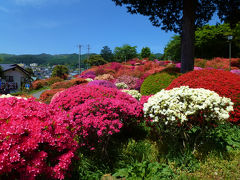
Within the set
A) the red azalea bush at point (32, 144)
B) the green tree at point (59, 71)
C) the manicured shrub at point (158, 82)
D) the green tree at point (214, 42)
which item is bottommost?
the red azalea bush at point (32, 144)

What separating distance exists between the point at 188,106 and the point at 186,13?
7574mm

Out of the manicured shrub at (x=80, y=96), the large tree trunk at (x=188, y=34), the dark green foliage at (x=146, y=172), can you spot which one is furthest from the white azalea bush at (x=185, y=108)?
the large tree trunk at (x=188, y=34)

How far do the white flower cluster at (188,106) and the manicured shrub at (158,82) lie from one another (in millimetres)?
4454

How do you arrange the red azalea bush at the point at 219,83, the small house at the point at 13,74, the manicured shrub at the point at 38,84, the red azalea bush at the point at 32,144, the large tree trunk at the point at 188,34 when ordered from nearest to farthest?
the red azalea bush at the point at 32,144 → the red azalea bush at the point at 219,83 → the large tree trunk at the point at 188,34 → the manicured shrub at the point at 38,84 → the small house at the point at 13,74

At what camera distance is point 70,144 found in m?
2.59

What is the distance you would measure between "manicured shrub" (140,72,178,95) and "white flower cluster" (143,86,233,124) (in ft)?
14.6

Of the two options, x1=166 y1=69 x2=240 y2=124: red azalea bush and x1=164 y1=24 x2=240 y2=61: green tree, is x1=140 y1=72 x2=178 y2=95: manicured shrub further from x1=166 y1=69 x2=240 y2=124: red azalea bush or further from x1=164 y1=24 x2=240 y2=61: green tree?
x1=164 y1=24 x2=240 y2=61: green tree

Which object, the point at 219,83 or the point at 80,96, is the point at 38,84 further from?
the point at 219,83

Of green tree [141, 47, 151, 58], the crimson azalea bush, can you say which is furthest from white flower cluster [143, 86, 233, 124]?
green tree [141, 47, 151, 58]

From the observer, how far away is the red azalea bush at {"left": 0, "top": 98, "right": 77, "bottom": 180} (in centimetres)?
206

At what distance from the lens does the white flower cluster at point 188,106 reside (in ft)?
10.2

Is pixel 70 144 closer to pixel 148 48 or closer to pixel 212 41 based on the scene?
pixel 212 41

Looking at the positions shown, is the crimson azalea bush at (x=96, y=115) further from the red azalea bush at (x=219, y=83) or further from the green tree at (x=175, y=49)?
the green tree at (x=175, y=49)

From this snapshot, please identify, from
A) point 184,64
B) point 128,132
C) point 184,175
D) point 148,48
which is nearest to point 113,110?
point 128,132
